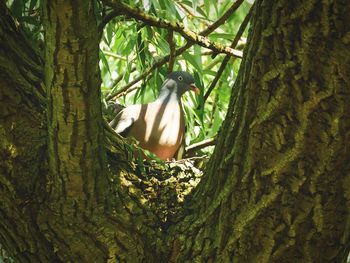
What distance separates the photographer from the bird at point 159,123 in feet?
8.04

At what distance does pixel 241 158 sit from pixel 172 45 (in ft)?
2.53

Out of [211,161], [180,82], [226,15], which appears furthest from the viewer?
[180,82]

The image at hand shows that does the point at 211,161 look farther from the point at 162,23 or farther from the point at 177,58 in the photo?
the point at 177,58

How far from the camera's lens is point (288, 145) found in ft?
4.10

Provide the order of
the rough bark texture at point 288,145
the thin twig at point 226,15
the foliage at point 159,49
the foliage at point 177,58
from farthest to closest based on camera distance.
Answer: the foliage at point 177,58 < the thin twig at point 226,15 < the foliage at point 159,49 < the rough bark texture at point 288,145

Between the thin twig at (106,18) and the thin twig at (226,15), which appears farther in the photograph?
the thin twig at (226,15)

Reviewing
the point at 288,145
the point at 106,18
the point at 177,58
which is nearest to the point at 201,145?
the point at 177,58

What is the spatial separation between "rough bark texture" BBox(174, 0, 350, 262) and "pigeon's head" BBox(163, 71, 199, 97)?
3.81ft

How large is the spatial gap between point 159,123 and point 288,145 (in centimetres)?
130

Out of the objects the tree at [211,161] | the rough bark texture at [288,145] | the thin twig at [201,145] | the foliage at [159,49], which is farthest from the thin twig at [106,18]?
the thin twig at [201,145]

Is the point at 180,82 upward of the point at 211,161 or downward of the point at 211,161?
upward

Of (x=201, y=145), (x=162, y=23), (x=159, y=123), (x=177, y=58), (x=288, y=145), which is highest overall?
(x=177, y=58)

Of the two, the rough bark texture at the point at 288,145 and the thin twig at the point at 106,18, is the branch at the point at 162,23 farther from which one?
the rough bark texture at the point at 288,145

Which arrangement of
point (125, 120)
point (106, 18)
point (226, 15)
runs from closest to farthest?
point (106, 18) → point (226, 15) → point (125, 120)
